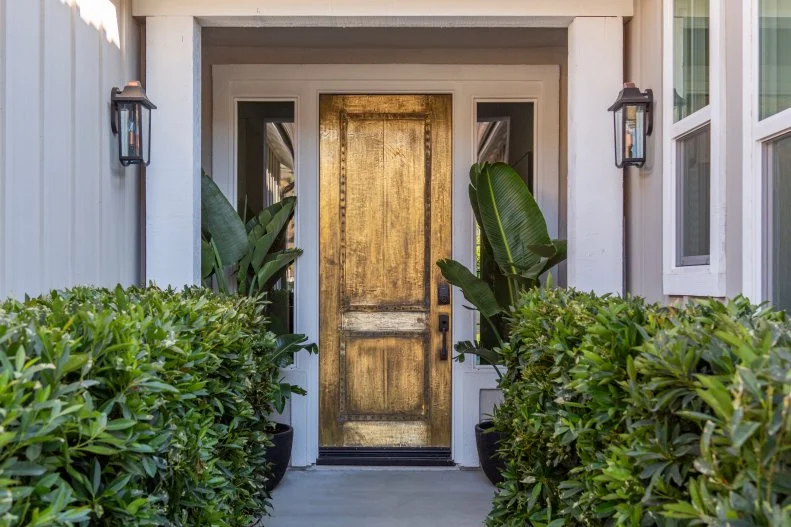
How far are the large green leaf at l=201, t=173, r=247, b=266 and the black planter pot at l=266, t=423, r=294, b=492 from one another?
3.47 ft

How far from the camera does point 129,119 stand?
335cm

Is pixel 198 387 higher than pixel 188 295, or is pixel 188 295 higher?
pixel 188 295

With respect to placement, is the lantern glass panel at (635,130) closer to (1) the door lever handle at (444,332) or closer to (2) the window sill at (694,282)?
(2) the window sill at (694,282)

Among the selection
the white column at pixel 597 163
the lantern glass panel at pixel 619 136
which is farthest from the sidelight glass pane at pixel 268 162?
the lantern glass panel at pixel 619 136

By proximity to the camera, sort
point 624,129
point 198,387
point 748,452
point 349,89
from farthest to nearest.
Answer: point 349,89 < point 624,129 < point 198,387 < point 748,452

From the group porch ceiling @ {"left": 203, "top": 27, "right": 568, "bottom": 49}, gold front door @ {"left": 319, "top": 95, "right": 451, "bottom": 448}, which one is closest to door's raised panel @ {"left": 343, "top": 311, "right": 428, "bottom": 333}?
gold front door @ {"left": 319, "top": 95, "right": 451, "bottom": 448}

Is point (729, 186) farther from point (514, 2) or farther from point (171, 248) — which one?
point (171, 248)

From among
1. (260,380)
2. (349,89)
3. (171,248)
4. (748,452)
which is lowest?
(260,380)

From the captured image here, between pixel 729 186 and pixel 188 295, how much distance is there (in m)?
2.20

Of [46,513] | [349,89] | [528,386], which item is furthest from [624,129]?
[46,513]

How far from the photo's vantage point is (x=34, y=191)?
262 centimetres

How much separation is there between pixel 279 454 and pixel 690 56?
117 inches

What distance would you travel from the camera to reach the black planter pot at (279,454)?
4.11 metres

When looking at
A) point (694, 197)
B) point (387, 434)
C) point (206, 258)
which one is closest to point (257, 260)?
point (206, 258)
